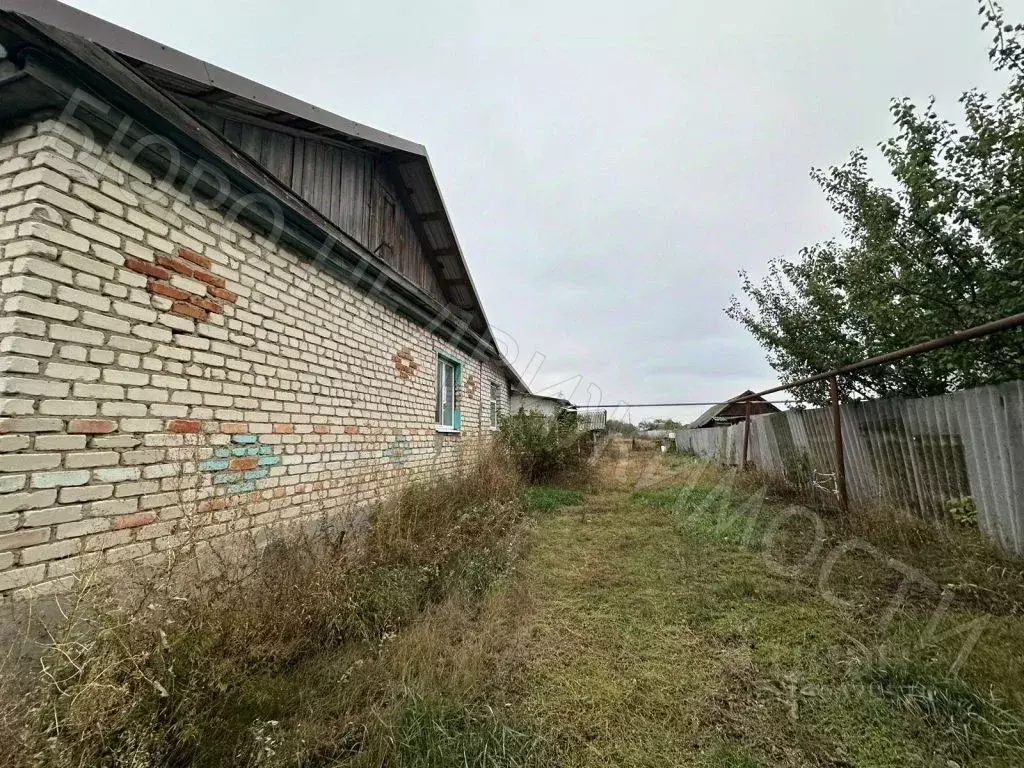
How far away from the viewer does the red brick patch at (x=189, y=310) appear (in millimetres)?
2523

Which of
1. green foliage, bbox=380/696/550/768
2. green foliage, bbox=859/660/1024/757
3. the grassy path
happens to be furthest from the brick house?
green foliage, bbox=859/660/1024/757

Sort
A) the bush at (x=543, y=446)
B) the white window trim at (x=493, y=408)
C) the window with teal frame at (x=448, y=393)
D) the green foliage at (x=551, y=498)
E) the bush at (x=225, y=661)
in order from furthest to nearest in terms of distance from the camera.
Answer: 1. the white window trim at (x=493, y=408)
2. the bush at (x=543, y=446)
3. the window with teal frame at (x=448, y=393)
4. the green foliage at (x=551, y=498)
5. the bush at (x=225, y=661)

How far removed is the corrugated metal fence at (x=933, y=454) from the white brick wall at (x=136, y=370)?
520 centimetres

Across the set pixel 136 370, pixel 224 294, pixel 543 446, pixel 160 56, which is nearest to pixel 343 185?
pixel 160 56

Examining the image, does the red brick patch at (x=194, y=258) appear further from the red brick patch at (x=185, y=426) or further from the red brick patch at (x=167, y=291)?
the red brick patch at (x=185, y=426)

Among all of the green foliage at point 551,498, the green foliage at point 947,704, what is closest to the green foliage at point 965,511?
the green foliage at point 947,704

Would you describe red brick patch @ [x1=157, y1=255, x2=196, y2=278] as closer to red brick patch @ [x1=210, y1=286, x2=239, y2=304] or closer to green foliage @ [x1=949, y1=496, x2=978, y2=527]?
red brick patch @ [x1=210, y1=286, x2=239, y2=304]

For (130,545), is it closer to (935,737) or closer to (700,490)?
(935,737)

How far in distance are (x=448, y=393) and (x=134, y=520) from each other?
571cm

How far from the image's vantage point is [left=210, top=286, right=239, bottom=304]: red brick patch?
281 cm

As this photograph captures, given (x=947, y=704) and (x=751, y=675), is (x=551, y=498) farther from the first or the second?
(x=947, y=704)

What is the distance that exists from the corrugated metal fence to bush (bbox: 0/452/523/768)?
4.00 m

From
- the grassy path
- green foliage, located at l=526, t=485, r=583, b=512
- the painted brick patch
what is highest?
the painted brick patch

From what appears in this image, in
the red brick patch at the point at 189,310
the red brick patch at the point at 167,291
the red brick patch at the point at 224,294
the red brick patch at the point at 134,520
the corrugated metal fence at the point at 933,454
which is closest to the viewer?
the red brick patch at the point at 134,520
